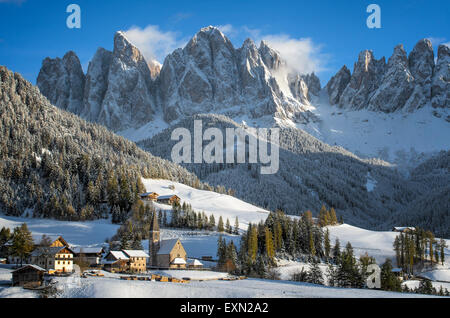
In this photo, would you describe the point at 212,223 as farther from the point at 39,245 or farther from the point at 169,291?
the point at 169,291

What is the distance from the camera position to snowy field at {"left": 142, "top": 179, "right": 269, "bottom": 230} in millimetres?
139625

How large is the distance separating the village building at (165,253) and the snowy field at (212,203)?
4499 centimetres

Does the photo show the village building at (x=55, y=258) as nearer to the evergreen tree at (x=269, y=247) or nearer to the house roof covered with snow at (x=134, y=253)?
the house roof covered with snow at (x=134, y=253)

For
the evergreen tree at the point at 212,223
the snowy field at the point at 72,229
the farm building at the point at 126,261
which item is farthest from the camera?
the evergreen tree at the point at 212,223

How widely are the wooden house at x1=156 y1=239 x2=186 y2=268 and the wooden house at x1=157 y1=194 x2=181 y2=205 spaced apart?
187 ft

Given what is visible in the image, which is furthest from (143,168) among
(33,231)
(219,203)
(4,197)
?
(33,231)

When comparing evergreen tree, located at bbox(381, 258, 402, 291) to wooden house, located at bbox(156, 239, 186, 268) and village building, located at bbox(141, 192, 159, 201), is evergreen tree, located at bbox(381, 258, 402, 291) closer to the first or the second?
wooden house, located at bbox(156, 239, 186, 268)

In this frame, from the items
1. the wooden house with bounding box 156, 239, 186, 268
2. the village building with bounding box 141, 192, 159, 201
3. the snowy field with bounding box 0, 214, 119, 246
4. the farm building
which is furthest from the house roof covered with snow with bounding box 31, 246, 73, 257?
the village building with bounding box 141, 192, 159, 201

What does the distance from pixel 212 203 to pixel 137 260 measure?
75059 mm

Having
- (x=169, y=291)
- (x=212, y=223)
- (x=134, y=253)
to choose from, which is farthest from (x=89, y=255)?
(x=212, y=223)

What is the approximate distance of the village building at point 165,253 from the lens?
81.6 m

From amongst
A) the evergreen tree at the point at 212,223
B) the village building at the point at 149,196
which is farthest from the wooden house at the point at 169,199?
the evergreen tree at the point at 212,223
